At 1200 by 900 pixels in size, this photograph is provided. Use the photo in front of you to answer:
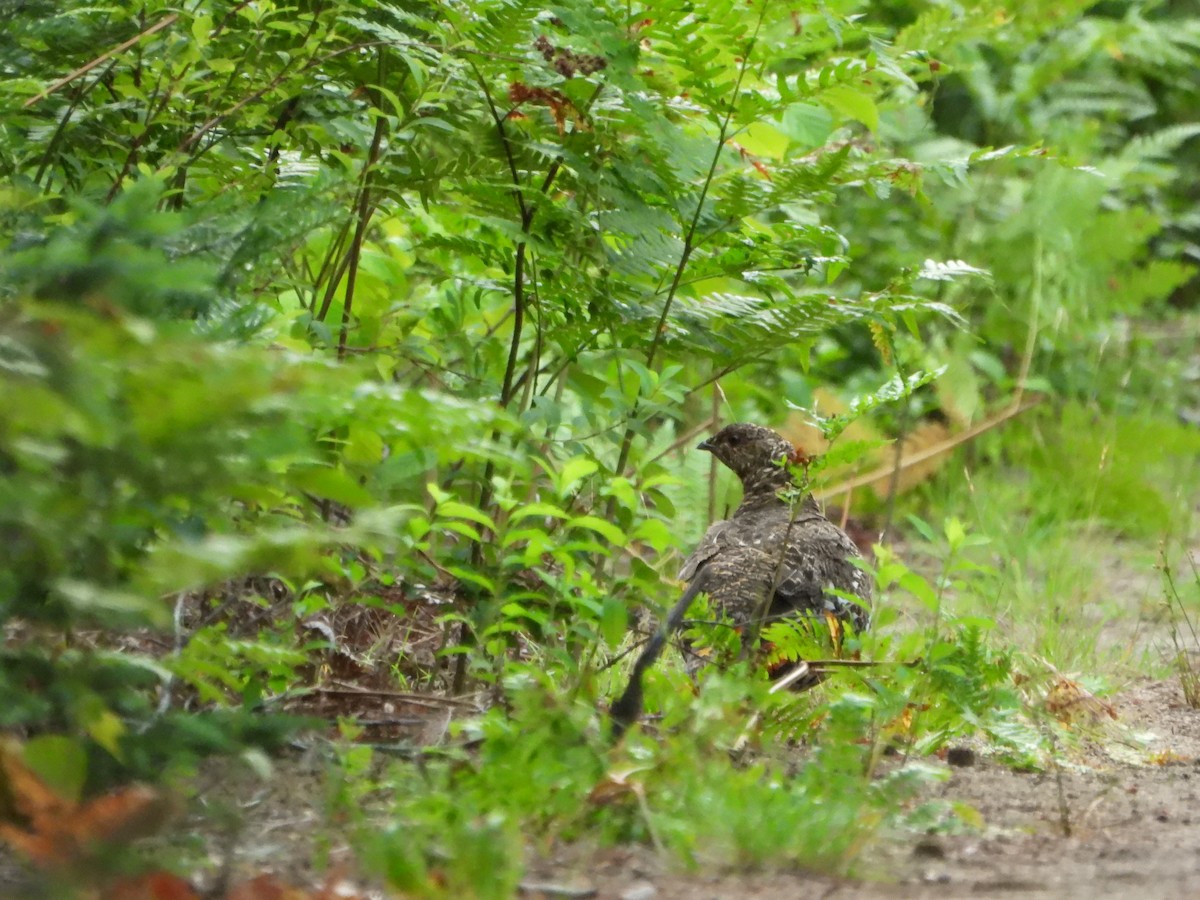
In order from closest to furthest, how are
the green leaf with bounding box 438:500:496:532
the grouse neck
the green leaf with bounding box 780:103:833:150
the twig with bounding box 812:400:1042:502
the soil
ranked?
the soil
the green leaf with bounding box 438:500:496:532
the green leaf with bounding box 780:103:833:150
the grouse neck
the twig with bounding box 812:400:1042:502

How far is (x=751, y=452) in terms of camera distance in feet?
18.1

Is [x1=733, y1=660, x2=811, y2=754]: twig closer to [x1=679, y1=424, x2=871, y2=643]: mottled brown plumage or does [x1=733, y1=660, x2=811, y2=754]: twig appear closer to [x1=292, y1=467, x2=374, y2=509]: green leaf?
[x1=679, y1=424, x2=871, y2=643]: mottled brown plumage

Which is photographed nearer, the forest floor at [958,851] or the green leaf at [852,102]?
the forest floor at [958,851]

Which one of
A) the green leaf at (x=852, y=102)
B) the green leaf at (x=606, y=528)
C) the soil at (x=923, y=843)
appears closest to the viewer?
the soil at (x=923, y=843)

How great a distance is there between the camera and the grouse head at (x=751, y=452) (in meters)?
5.39

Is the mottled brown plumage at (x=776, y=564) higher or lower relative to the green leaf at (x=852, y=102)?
lower

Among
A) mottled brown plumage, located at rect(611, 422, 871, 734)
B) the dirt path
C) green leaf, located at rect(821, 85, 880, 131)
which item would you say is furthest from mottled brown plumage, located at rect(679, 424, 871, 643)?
green leaf, located at rect(821, 85, 880, 131)

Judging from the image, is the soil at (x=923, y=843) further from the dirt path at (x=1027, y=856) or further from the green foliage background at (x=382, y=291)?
the green foliage background at (x=382, y=291)

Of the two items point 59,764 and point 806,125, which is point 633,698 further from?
point 806,125

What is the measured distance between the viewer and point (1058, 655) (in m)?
4.81

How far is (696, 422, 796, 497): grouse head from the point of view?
17.7ft

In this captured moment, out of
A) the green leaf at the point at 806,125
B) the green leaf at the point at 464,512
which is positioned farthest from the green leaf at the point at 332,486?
the green leaf at the point at 806,125

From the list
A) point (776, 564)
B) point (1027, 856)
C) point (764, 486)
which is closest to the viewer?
point (1027, 856)

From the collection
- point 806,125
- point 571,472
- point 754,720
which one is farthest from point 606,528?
point 806,125
